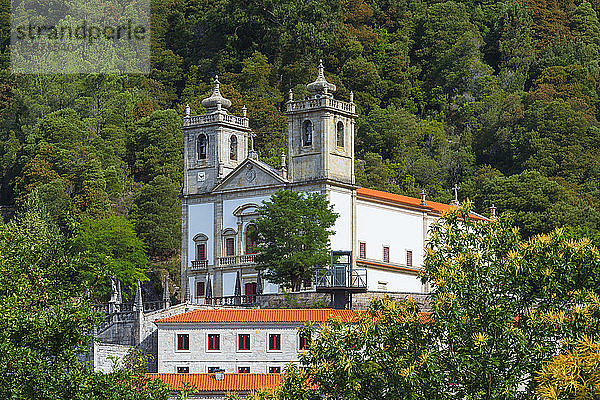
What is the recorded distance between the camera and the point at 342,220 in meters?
69.5

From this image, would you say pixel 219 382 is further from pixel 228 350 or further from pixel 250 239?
pixel 250 239

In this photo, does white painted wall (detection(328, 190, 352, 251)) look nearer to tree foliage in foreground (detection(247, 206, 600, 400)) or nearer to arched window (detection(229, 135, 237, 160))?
arched window (detection(229, 135, 237, 160))

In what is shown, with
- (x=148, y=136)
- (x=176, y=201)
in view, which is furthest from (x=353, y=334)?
(x=148, y=136)

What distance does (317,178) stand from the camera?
69.5 meters

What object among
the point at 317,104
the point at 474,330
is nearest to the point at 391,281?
the point at 317,104

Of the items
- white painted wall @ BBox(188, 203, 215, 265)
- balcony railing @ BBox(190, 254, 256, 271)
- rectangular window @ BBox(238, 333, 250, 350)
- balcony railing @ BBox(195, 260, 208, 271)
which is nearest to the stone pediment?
white painted wall @ BBox(188, 203, 215, 265)

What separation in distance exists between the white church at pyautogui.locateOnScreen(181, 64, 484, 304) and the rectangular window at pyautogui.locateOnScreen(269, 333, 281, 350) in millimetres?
11590

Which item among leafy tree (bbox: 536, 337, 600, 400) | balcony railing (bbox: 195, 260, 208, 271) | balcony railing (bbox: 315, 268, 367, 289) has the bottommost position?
leafy tree (bbox: 536, 337, 600, 400)

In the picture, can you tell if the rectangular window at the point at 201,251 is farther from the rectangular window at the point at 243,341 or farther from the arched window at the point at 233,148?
the rectangular window at the point at 243,341

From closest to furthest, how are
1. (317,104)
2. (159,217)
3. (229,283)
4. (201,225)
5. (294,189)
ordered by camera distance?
(317,104)
(294,189)
(229,283)
(201,225)
(159,217)

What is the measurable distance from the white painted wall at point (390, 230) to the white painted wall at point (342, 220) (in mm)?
846

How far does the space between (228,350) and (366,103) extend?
184 ft

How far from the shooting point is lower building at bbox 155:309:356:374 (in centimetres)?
5438

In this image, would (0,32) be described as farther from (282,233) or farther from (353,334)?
(353,334)
